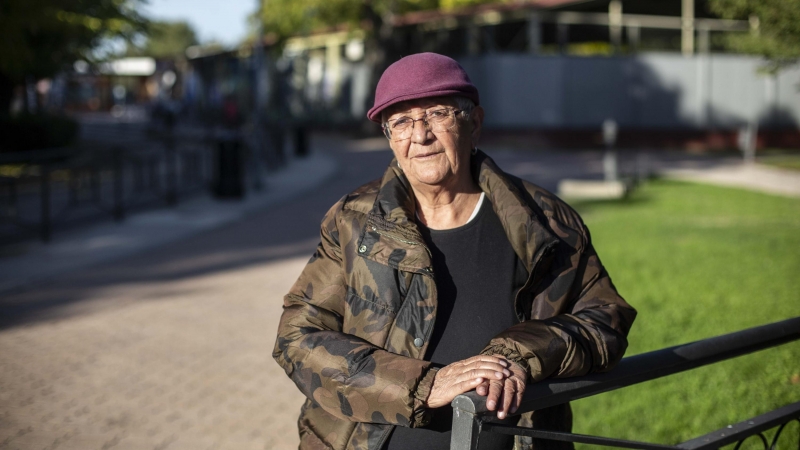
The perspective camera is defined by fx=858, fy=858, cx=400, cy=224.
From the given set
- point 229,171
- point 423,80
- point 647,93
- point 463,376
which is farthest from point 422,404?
point 647,93

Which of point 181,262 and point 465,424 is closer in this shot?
point 465,424

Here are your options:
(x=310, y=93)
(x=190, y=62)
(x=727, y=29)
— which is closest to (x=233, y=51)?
(x=310, y=93)

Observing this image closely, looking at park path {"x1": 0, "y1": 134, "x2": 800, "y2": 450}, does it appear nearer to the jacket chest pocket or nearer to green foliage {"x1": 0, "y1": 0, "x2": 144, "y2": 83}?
the jacket chest pocket

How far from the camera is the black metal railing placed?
189 centimetres

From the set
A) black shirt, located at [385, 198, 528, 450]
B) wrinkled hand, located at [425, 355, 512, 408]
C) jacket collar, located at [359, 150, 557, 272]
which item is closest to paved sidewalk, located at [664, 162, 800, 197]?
jacket collar, located at [359, 150, 557, 272]

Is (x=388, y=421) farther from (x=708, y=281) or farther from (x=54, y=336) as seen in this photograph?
(x=708, y=281)

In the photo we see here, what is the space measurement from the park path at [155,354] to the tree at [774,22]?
5121 millimetres

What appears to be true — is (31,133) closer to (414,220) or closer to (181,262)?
(181,262)

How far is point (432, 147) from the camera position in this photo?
257 cm

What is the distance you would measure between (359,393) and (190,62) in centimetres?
5850

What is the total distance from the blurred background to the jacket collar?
2.59 metres

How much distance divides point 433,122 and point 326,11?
31.4 metres

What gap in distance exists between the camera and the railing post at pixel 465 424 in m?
1.87

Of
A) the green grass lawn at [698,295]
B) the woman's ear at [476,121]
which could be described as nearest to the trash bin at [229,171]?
the green grass lawn at [698,295]
